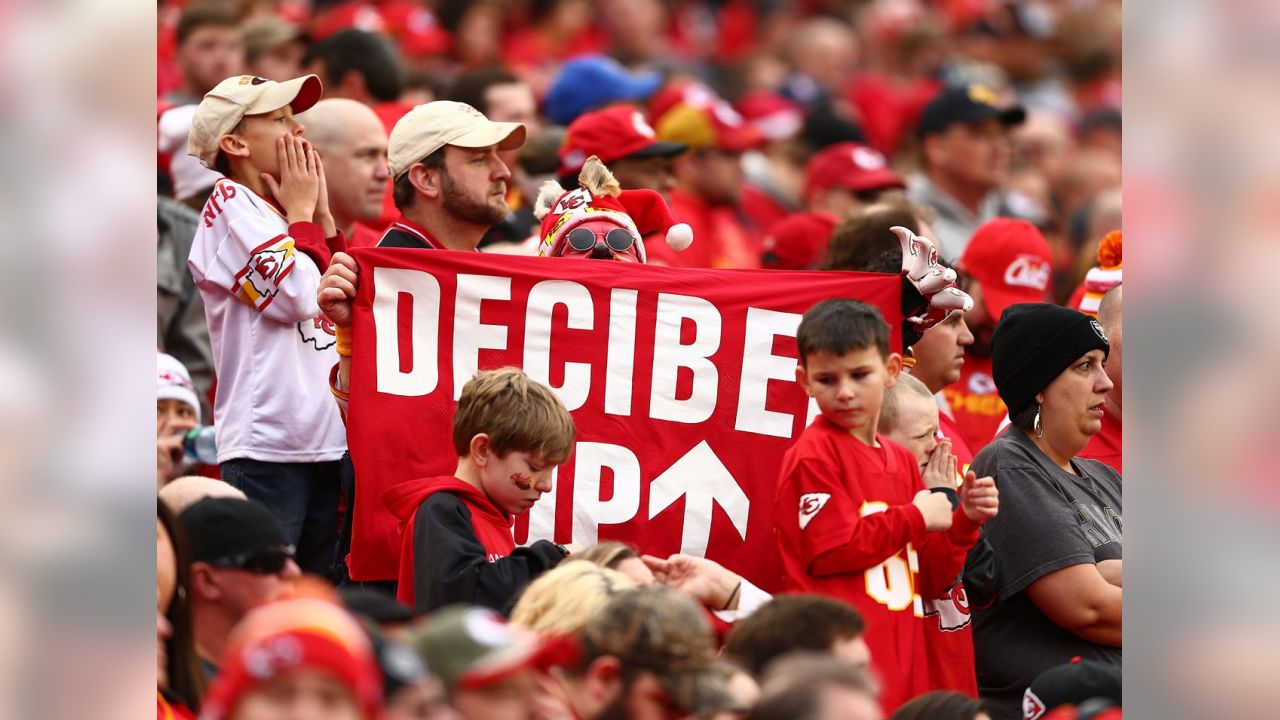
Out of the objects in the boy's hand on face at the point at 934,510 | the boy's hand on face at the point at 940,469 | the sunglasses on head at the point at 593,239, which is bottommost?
the boy's hand on face at the point at 934,510

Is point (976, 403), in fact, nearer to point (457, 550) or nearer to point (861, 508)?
point (861, 508)

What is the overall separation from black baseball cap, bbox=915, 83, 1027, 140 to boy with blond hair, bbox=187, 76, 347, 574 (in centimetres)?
530

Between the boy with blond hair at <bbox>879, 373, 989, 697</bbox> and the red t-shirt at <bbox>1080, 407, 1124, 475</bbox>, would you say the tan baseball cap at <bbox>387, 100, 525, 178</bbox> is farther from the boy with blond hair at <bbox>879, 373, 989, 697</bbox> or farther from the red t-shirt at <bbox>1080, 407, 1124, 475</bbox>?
the red t-shirt at <bbox>1080, 407, 1124, 475</bbox>

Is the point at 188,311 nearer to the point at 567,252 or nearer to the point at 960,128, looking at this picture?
the point at 567,252

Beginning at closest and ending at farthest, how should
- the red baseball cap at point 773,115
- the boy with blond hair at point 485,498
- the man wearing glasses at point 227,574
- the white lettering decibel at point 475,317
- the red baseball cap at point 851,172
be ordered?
the man wearing glasses at point 227,574 → the boy with blond hair at point 485,498 → the white lettering decibel at point 475,317 → the red baseball cap at point 851,172 → the red baseball cap at point 773,115

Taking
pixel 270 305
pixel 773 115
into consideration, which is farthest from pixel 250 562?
pixel 773 115

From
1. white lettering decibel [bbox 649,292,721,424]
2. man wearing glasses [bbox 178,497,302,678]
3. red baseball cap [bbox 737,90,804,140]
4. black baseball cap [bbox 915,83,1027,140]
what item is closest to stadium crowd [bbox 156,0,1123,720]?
man wearing glasses [bbox 178,497,302,678]

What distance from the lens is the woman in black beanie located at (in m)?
5.26

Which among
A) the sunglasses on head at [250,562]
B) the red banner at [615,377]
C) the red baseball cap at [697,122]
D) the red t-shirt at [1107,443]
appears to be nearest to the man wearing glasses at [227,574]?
the sunglasses on head at [250,562]

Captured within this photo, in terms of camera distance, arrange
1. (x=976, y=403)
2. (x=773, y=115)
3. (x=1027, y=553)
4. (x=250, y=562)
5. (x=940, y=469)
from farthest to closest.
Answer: (x=773, y=115)
(x=976, y=403)
(x=940, y=469)
(x=1027, y=553)
(x=250, y=562)

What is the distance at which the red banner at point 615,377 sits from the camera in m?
5.48

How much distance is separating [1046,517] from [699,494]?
1039mm

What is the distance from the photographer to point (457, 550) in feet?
15.1

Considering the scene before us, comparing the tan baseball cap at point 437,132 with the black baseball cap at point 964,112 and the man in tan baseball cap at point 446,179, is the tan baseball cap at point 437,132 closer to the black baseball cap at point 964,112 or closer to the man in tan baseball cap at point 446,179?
the man in tan baseball cap at point 446,179
